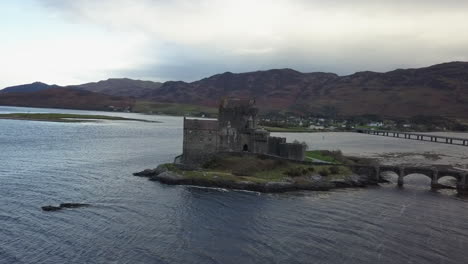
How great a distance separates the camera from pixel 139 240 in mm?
32562

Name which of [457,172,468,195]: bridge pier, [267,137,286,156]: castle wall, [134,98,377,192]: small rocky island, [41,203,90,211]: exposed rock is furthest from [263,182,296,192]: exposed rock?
[457,172,468,195]: bridge pier

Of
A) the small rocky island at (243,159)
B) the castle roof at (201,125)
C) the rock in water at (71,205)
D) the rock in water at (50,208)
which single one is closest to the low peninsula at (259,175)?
the small rocky island at (243,159)

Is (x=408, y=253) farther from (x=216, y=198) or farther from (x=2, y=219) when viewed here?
(x=2, y=219)

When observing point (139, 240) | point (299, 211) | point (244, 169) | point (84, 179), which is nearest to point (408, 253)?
point (299, 211)

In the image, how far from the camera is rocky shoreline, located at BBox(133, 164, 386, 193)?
5122cm

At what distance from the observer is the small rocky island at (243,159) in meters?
54.9

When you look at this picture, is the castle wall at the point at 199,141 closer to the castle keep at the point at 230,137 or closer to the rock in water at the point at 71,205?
the castle keep at the point at 230,137

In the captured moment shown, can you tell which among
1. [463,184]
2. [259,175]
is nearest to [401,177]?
[463,184]

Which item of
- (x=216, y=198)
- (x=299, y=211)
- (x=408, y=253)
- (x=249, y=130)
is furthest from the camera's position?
(x=249, y=130)

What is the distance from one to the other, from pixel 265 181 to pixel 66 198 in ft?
77.8

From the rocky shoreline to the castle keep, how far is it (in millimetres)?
5221

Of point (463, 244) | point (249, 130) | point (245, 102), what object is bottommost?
point (463, 244)

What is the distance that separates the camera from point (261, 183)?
51688 millimetres

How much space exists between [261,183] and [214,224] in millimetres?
15077
